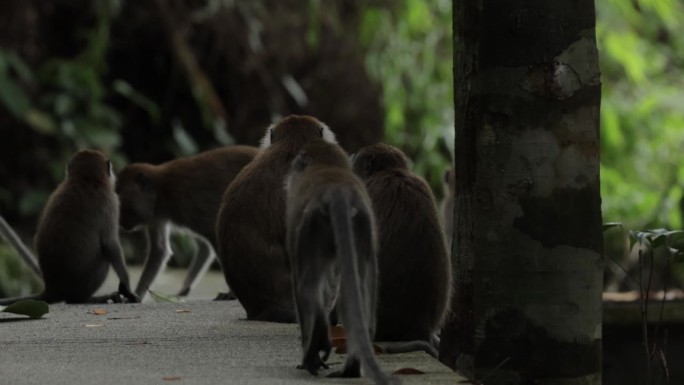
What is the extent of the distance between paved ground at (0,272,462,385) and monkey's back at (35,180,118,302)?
0.80m

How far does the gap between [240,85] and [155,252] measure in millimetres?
6796

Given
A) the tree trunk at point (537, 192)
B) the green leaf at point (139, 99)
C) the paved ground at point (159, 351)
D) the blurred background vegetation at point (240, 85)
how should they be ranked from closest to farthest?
the paved ground at point (159, 351)
the tree trunk at point (537, 192)
the blurred background vegetation at point (240, 85)
the green leaf at point (139, 99)

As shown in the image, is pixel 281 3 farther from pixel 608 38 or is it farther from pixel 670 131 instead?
pixel 670 131

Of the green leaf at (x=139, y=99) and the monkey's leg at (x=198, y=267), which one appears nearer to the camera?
the monkey's leg at (x=198, y=267)

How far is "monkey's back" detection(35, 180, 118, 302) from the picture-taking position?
27.4 ft

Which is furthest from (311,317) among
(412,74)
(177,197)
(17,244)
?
(412,74)

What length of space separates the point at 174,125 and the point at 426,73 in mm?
3186

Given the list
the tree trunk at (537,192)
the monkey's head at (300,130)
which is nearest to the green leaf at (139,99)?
the monkey's head at (300,130)

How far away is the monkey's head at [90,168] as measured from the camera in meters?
8.58

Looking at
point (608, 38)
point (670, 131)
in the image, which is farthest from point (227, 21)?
point (670, 131)

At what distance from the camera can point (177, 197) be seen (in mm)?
9656

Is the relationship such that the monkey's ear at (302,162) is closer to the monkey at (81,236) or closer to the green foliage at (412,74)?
the monkey at (81,236)

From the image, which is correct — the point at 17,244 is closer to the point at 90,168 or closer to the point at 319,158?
the point at 90,168

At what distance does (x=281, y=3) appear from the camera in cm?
1656
